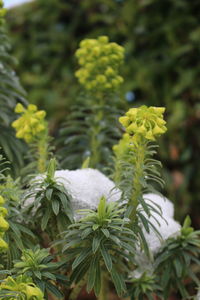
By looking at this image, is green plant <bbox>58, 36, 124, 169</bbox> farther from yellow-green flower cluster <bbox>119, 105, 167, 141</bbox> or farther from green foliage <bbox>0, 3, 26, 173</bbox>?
yellow-green flower cluster <bbox>119, 105, 167, 141</bbox>

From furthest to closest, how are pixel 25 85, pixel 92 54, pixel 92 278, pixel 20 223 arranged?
pixel 25 85 → pixel 92 54 → pixel 20 223 → pixel 92 278

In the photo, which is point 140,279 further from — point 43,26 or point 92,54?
point 43,26

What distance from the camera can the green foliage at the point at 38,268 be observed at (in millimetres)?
884

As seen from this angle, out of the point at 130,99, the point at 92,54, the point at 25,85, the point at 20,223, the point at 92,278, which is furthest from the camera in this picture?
the point at 25,85

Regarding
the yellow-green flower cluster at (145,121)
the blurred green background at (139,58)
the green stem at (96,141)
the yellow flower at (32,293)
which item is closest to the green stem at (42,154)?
the green stem at (96,141)

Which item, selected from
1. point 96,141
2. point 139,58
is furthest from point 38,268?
point 139,58

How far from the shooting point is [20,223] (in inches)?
40.7

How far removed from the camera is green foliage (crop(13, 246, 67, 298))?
88cm

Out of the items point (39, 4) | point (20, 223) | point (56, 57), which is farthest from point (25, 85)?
point (20, 223)

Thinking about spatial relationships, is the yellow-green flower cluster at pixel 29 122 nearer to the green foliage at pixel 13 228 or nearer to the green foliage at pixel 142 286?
the green foliage at pixel 13 228

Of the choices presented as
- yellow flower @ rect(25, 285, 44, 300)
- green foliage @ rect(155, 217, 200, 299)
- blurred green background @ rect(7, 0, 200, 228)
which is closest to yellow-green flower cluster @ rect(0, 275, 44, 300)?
yellow flower @ rect(25, 285, 44, 300)

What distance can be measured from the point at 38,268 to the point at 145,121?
0.32 m

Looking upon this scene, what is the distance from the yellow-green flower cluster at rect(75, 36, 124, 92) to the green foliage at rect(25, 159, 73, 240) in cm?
40

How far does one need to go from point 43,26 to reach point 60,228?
226 cm
